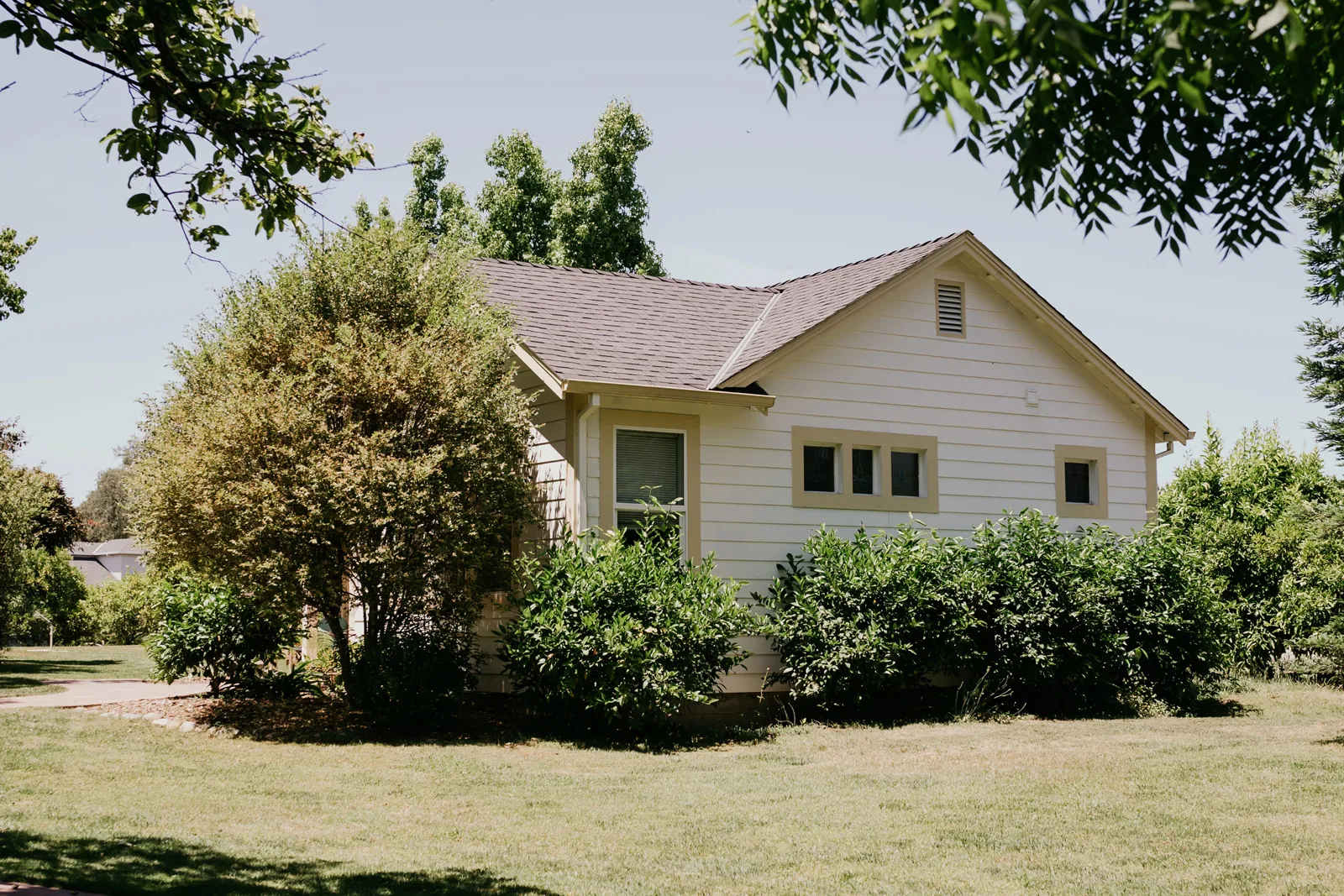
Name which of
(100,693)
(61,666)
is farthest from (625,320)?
(61,666)

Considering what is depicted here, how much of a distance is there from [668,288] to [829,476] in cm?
432

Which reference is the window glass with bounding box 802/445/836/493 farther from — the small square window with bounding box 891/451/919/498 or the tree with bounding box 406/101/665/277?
the tree with bounding box 406/101/665/277

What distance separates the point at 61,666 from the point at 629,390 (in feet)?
51.2

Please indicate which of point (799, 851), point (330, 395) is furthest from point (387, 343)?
point (799, 851)

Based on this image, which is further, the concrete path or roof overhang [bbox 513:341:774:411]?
the concrete path

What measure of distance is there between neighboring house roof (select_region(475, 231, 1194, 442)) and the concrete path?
22.1 ft

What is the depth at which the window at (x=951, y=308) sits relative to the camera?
16328 millimetres

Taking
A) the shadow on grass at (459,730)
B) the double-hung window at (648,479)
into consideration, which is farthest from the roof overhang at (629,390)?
the shadow on grass at (459,730)

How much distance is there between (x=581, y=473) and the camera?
13531mm

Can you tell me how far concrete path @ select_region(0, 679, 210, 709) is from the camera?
15000 millimetres

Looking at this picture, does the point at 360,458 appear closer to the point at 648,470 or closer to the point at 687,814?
the point at 648,470

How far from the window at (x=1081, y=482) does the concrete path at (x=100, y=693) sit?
12.0 meters

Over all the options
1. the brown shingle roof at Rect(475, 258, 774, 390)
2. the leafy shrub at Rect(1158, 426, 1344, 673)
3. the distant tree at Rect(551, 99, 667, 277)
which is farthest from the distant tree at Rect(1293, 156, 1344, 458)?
the distant tree at Rect(551, 99, 667, 277)

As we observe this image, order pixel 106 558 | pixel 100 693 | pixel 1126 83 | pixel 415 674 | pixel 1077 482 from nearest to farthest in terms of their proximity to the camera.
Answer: pixel 1126 83 → pixel 415 674 → pixel 100 693 → pixel 1077 482 → pixel 106 558
